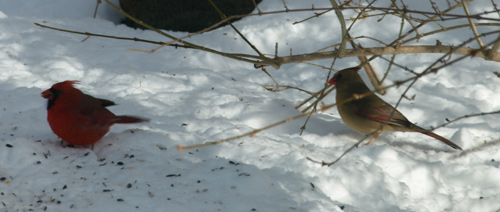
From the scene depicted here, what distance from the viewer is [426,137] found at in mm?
3975

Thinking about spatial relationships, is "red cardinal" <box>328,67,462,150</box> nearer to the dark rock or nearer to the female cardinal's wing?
the female cardinal's wing

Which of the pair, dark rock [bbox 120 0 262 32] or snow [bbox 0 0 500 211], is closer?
snow [bbox 0 0 500 211]

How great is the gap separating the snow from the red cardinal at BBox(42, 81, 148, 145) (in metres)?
0.14

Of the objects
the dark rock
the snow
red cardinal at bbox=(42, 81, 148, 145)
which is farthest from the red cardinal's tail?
the dark rock

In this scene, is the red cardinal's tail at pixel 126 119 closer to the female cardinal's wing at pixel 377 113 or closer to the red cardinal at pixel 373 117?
the red cardinal at pixel 373 117

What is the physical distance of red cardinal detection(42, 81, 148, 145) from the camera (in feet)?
10.3

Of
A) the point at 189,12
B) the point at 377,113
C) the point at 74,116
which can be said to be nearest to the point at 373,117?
the point at 377,113

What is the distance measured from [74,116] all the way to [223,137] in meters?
1.06

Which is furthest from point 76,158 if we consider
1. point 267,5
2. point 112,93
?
point 267,5

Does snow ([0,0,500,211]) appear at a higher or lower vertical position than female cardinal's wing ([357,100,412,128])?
lower

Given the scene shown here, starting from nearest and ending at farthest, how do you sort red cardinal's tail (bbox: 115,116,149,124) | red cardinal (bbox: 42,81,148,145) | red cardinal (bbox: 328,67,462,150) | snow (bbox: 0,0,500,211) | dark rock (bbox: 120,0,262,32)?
snow (bbox: 0,0,500,211)
red cardinal (bbox: 42,81,148,145)
red cardinal's tail (bbox: 115,116,149,124)
red cardinal (bbox: 328,67,462,150)
dark rock (bbox: 120,0,262,32)

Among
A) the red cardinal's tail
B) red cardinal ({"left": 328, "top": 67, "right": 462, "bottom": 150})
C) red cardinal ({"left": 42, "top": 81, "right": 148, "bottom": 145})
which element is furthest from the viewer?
red cardinal ({"left": 328, "top": 67, "right": 462, "bottom": 150})

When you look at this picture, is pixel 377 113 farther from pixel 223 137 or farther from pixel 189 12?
pixel 189 12

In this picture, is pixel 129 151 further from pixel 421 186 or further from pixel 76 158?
pixel 421 186
